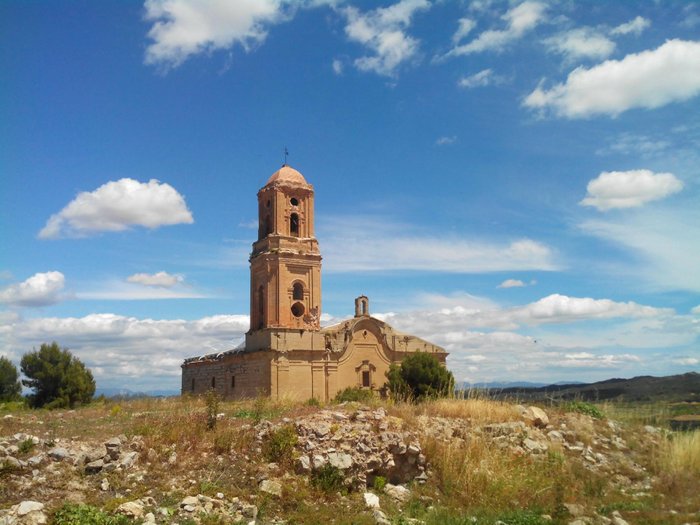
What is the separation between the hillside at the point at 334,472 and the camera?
9281 mm

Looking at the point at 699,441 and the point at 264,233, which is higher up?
the point at 264,233

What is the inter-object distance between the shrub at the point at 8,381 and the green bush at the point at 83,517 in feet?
78.7

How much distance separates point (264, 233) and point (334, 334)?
27.1ft

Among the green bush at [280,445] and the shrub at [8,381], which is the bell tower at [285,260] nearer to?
the shrub at [8,381]

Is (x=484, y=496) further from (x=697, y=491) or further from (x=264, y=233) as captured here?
(x=264, y=233)

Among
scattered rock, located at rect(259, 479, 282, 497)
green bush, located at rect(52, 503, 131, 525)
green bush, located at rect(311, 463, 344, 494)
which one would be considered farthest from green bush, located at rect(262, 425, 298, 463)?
green bush, located at rect(52, 503, 131, 525)

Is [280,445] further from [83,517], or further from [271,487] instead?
[83,517]

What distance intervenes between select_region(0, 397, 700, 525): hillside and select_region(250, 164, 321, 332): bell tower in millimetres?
20401

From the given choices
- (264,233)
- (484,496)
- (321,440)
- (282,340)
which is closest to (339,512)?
(321,440)

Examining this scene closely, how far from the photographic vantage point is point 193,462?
10.7 metres

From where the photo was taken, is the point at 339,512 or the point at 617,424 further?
the point at 617,424

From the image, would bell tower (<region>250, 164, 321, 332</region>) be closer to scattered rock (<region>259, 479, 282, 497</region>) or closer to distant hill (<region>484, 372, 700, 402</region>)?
distant hill (<region>484, 372, 700, 402</region>)

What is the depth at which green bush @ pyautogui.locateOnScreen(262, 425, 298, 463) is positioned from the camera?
1102cm

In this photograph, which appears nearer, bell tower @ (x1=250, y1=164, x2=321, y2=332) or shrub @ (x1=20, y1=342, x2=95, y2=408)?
shrub @ (x1=20, y1=342, x2=95, y2=408)
